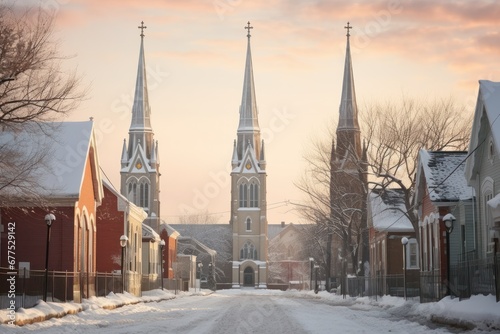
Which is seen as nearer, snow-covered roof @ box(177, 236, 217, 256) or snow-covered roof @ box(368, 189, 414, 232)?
snow-covered roof @ box(368, 189, 414, 232)

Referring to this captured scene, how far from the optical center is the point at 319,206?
Result: 74625 millimetres

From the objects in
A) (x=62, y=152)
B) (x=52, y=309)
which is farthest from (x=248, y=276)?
(x=52, y=309)

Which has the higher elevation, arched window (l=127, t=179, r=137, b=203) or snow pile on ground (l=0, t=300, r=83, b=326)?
arched window (l=127, t=179, r=137, b=203)

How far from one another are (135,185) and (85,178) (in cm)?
11105

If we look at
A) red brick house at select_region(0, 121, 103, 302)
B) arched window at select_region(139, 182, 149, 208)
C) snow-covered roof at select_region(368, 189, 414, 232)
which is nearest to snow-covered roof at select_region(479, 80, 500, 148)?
red brick house at select_region(0, 121, 103, 302)

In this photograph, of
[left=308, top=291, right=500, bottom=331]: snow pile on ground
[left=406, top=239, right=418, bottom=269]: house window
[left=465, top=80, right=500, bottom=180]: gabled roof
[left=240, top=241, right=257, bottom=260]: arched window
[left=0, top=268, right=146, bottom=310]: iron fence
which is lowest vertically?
[left=308, top=291, right=500, bottom=331]: snow pile on ground

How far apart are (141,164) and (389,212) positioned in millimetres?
97596

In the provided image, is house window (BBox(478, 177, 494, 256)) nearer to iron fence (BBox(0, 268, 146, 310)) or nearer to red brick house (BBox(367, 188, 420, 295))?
iron fence (BBox(0, 268, 146, 310))

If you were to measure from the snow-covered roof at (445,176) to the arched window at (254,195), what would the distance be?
388 feet

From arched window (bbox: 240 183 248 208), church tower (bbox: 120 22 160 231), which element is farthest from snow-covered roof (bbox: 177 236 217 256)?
arched window (bbox: 240 183 248 208)

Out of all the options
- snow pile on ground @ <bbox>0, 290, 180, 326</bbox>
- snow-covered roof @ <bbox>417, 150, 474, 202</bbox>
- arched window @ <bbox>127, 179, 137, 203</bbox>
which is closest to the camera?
snow pile on ground @ <bbox>0, 290, 180, 326</bbox>

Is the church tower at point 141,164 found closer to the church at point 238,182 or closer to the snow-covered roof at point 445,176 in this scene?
the church at point 238,182

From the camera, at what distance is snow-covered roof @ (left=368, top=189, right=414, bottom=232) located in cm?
5772

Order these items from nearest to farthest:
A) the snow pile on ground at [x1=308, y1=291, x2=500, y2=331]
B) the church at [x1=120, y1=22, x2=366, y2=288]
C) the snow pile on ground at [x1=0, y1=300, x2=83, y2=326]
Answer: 1. the snow pile on ground at [x1=308, y1=291, x2=500, y2=331]
2. the snow pile on ground at [x1=0, y1=300, x2=83, y2=326]
3. the church at [x1=120, y1=22, x2=366, y2=288]
